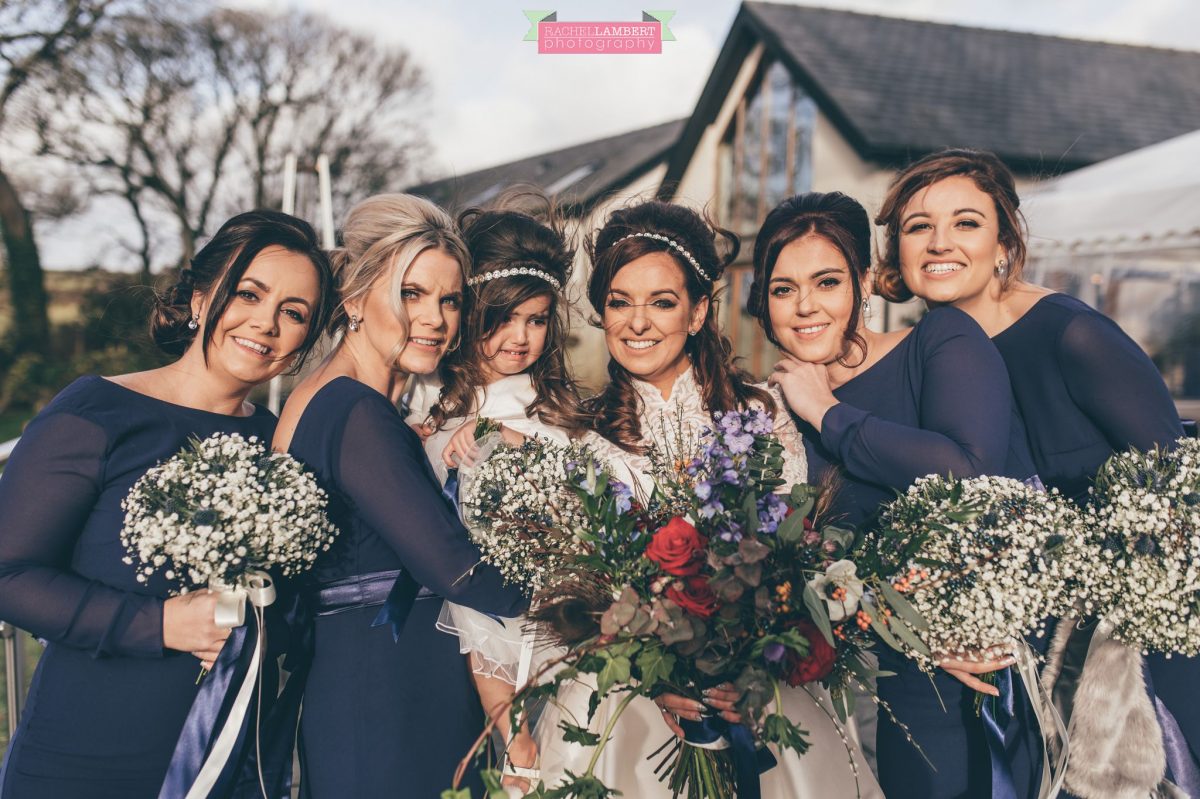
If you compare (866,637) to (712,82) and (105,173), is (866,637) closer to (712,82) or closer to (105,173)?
(712,82)

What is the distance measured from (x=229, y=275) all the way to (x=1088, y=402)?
2.67 meters

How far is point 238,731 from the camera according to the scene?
94.1 inches

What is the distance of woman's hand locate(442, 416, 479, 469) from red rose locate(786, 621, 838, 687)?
128 cm

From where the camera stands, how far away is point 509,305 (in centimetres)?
334

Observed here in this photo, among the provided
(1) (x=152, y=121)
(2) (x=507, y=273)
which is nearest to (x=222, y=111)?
(1) (x=152, y=121)

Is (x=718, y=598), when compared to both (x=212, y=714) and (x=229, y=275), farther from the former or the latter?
(x=229, y=275)

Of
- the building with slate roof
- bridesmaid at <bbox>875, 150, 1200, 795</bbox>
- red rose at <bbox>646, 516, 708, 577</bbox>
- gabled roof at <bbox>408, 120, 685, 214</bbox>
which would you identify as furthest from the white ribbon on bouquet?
gabled roof at <bbox>408, 120, 685, 214</bbox>

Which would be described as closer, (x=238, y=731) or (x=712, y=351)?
(x=238, y=731)

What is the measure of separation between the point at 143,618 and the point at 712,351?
211 centimetres

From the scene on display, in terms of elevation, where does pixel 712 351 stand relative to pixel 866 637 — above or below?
above

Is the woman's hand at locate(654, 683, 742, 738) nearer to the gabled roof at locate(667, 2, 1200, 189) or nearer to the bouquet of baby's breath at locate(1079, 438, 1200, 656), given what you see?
the bouquet of baby's breath at locate(1079, 438, 1200, 656)

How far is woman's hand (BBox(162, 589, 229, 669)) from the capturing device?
2.34 meters

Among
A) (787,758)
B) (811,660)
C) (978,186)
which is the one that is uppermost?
(978,186)

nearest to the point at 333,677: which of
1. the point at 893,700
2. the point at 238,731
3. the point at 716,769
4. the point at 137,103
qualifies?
the point at 238,731
